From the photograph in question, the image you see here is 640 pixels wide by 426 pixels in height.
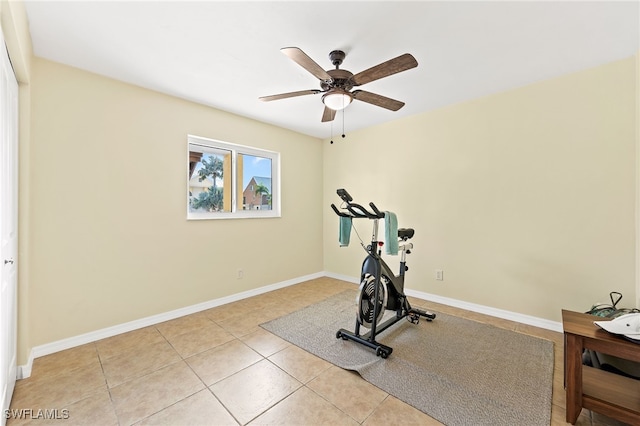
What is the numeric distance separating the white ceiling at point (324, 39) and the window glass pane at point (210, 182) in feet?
2.87

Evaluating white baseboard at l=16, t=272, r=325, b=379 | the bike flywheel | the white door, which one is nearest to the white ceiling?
the white door

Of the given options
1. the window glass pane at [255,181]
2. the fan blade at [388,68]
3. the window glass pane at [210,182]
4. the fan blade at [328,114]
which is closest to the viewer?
the fan blade at [388,68]

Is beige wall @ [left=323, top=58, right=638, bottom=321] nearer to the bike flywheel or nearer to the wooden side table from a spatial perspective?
the wooden side table

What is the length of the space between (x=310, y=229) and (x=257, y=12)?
334 cm

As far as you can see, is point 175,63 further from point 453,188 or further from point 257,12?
point 453,188

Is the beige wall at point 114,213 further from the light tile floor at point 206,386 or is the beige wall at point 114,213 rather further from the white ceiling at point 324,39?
the light tile floor at point 206,386

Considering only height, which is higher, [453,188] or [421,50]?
[421,50]

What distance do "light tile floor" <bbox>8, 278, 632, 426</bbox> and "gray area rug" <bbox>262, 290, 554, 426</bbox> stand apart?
3.6 inches

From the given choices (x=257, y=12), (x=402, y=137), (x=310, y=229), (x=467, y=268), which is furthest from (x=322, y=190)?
(x=257, y=12)

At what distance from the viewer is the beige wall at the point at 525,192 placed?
7.76 feet

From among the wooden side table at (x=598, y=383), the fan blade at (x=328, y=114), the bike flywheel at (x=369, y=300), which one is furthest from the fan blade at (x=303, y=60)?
the wooden side table at (x=598, y=383)

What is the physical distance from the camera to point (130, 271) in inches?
106

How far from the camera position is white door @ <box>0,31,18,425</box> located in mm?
1437

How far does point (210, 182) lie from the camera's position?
3.46m
